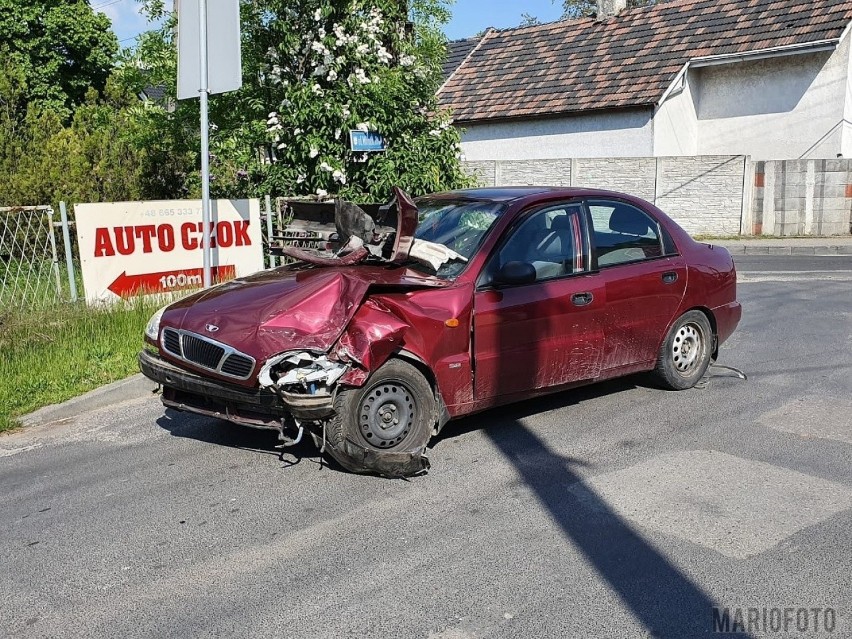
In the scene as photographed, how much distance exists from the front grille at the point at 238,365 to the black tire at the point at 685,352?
3446 millimetres

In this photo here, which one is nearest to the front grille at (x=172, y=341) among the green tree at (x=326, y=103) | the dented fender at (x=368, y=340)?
the dented fender at (x=368, y=340)

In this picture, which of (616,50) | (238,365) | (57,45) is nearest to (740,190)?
(616,50)

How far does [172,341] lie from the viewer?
206 inches

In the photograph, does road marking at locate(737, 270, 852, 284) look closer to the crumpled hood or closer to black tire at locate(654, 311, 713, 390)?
black tire at locate(654, 311, 713, 390)

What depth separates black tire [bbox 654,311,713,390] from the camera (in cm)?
668

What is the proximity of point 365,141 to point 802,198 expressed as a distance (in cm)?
1398

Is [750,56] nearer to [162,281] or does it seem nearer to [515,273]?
[162,281]

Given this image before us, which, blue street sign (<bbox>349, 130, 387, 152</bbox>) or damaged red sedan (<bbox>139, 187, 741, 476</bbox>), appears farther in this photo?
blue street sign (<bbox>349, 130, 387, 152</bbox>)

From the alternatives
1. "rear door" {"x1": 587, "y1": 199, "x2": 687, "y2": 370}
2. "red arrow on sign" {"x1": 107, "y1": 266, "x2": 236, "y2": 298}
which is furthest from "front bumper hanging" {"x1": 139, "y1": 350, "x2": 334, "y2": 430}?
"red arrow on sign" {"x1": 107, "y1": 266, "x2": 236, "y2": 298}

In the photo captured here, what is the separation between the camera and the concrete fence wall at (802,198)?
20047 mm

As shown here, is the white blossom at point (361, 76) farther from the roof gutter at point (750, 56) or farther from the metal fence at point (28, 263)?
Answer: the roof gutter at point (750, 56)

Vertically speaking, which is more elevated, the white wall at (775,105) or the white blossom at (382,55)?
the white wall at (775,105)

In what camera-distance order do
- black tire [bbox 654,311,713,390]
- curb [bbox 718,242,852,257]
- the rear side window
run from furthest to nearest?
curb [bbox 718,242,852,257], black tire [bbox 654,311,713,390], the rear side window

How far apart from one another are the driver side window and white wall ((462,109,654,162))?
16.4m
